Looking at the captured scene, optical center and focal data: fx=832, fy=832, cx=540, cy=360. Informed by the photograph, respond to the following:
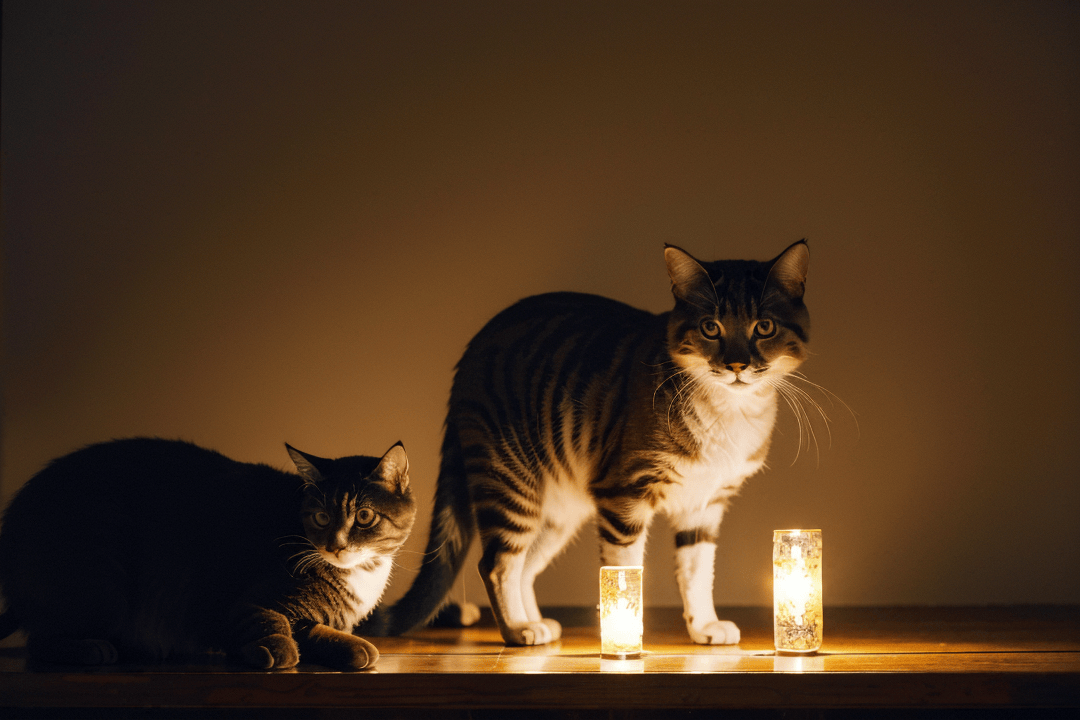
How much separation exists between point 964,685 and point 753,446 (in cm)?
52

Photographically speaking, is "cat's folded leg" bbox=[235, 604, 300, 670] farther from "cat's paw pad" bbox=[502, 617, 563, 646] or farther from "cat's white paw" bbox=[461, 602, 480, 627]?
"cat's white paw" bbox=[461, 602, 480, 627]

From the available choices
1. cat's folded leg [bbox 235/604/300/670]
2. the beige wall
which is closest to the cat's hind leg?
→ the beige wall

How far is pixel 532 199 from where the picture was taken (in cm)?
214

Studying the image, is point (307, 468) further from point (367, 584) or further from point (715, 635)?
point (715, 635)

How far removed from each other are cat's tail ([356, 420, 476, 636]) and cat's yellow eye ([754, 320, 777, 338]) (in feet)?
2.17

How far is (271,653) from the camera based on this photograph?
135 centimetres

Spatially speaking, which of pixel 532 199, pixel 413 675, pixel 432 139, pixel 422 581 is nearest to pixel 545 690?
pixel 413 675

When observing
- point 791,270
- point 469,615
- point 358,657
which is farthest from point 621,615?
point 791,270

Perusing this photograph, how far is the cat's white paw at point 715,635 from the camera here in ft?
5.23

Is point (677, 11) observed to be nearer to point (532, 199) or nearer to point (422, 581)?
point (532, 199)

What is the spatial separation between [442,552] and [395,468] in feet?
1.10

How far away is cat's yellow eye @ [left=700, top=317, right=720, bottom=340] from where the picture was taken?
1.54 m

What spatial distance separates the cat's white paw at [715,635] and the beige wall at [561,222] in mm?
464

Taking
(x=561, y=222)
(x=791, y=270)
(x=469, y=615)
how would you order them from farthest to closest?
(x=561, y=222) → (x=469, y=615) → (x=791, y=270)
